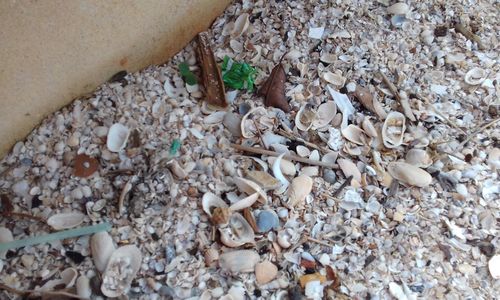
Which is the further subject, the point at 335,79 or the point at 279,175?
the point at 335,79

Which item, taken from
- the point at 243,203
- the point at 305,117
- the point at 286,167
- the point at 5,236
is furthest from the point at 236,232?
the point at 5,236

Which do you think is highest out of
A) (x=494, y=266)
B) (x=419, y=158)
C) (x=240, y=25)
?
(x=240, y=25)

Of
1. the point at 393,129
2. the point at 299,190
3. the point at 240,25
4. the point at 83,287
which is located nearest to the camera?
the point at 83,287

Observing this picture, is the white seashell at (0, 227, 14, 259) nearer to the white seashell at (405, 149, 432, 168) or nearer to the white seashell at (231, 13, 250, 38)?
the white seashell at (231, 13, 250, 38)

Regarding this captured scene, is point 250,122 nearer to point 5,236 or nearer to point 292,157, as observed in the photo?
point 292,157

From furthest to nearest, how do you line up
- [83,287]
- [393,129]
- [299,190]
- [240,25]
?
[240,25], [393,129], [299,190], [83,287]

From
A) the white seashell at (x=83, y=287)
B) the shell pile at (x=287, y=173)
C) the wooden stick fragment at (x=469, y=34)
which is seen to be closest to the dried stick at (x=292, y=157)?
the shell pile at (x=287, y=173)

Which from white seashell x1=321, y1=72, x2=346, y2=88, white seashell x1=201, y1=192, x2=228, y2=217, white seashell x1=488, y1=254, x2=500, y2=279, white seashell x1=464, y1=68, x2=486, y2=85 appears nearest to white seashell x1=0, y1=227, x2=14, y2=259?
white seashell x1=201, y1=192, x2=228, y2=217
